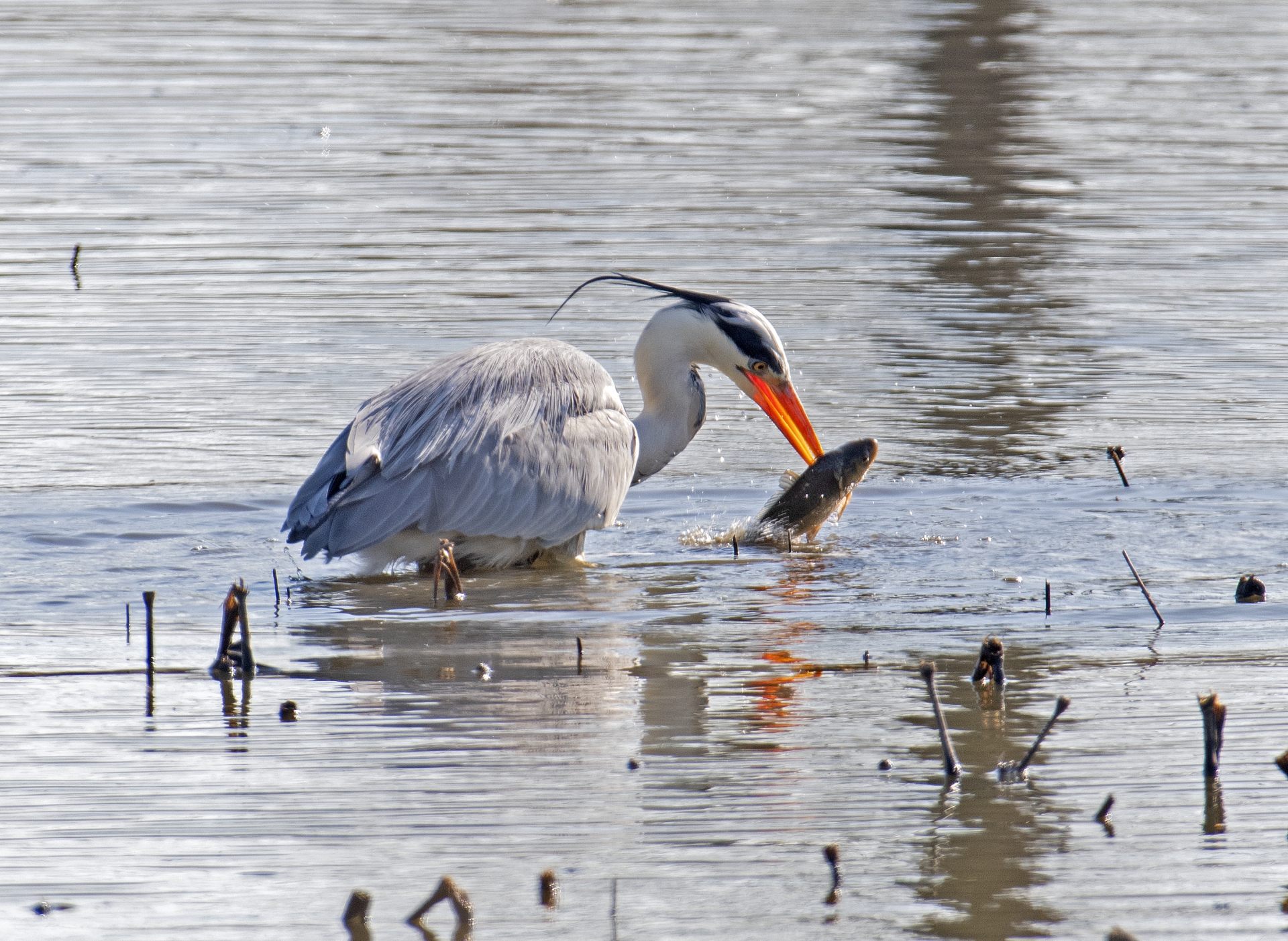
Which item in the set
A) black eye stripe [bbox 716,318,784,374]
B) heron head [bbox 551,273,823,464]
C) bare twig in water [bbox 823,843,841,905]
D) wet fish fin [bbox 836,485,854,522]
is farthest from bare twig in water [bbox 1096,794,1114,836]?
black eye stripe [bbox 716,318,784,374]

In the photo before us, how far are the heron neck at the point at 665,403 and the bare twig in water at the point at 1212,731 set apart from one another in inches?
145

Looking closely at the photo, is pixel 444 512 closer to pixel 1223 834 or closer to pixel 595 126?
pixel 1223 834

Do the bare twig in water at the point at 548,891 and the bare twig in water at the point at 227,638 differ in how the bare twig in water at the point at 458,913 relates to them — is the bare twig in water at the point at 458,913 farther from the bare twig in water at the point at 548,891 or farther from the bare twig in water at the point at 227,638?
the bare twig in water at the point at 227,638

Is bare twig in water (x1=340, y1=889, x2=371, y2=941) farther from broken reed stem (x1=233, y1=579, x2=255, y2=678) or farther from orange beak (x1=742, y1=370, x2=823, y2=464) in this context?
orange beak (x1=742, y1=370, x2=823, y2=464)

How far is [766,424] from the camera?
30.5 feet

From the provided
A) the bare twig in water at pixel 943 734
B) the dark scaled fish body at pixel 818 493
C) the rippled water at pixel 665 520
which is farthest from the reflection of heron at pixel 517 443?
the bare twig in water at pixel 943 734

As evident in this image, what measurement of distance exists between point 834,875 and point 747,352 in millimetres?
4170

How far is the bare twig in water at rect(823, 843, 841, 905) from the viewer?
3.75m

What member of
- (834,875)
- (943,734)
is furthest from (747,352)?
(834,875)

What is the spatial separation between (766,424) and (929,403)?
0.84 m

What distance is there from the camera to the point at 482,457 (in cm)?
692

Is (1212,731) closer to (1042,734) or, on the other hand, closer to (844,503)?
(1042,734)

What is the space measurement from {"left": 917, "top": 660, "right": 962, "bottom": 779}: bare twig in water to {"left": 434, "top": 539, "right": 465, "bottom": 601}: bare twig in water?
7.64 feet

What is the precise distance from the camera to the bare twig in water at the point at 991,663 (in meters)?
5.11
